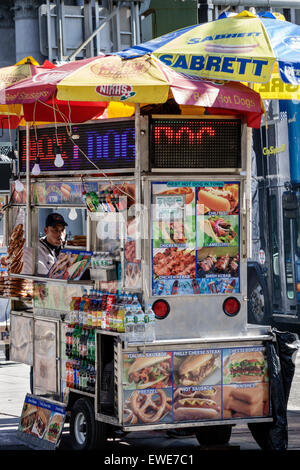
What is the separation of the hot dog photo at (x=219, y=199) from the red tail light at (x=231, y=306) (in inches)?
28.0

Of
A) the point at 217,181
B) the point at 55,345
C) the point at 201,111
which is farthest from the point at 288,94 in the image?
the point at 55,345

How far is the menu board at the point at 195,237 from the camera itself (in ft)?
26.4

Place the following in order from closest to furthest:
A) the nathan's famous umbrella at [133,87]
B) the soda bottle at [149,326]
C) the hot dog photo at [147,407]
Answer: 1. the nathan's famous umbrella at [133,87]
2. the hot dog photo at [147,407]
3. the soda bottle at [149,326]

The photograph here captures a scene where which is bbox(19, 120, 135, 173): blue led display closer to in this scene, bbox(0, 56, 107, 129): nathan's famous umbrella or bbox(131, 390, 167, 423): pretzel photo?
bbox(0, 56, 107, 129): nathan's famous umbrella

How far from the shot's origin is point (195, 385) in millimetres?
7910

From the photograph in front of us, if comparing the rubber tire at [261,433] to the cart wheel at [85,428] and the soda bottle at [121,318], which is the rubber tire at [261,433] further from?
the soda bottle at [121,318]

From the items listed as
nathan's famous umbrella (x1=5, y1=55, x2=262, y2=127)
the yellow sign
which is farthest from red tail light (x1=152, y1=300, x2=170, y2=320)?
the yellow sign

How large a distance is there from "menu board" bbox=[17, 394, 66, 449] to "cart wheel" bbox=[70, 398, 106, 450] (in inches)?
4.6

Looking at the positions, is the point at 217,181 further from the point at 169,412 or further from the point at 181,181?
the point at 169,412

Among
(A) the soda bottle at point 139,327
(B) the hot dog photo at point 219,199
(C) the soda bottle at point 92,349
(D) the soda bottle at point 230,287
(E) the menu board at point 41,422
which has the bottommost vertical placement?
(E) the menu board at point 41,422

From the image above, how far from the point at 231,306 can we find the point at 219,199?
2.86 feet

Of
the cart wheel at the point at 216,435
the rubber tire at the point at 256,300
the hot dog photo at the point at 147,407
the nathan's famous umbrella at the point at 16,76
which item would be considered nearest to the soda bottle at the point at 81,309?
the hot dog photo at the point at 147,407

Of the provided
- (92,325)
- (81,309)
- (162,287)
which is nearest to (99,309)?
(92,325)

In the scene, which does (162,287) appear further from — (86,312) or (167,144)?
(167,144)
